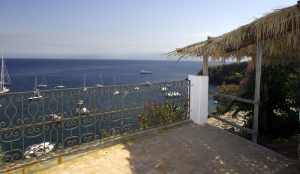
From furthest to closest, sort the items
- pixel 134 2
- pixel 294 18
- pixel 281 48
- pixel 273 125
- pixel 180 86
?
pixel 134 2 < pixel 273 125 < pixel 180 86 < pixel 281 48 < pixel 294 18

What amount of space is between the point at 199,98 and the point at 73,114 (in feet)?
10.3

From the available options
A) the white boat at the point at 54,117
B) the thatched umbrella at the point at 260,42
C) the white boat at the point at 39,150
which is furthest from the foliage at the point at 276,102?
the white boat at the point at 39,150

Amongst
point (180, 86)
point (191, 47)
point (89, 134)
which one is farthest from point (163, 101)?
point (89, 134)

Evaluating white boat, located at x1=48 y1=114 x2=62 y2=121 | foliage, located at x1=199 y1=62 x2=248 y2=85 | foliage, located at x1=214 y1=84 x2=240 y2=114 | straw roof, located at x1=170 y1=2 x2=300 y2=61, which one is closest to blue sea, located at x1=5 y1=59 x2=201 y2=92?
foliage, located at x1=199 y1=62 x2=248 y2=85

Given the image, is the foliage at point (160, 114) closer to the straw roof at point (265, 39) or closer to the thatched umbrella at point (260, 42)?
the thatched umbrella at point (260, 42)

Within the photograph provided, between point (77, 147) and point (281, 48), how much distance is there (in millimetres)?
4935

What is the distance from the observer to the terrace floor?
11.9 feet

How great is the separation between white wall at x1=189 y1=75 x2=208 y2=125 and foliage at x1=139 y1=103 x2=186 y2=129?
1.10 feet

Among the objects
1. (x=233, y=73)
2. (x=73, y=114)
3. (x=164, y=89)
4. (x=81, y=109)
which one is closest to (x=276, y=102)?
(x=164, y=89)

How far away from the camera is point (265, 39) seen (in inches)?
177

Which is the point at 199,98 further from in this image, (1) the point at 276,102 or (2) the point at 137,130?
(1) the point at 276,102

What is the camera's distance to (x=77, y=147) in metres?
4.18

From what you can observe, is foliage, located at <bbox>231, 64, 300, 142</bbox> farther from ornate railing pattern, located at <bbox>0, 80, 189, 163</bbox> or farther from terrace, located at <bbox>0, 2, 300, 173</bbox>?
ornate railing pattern, located at <bbox>0, 80, 189, 163</bbox>

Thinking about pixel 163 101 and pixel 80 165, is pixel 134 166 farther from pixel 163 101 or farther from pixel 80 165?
pixel 163 101
